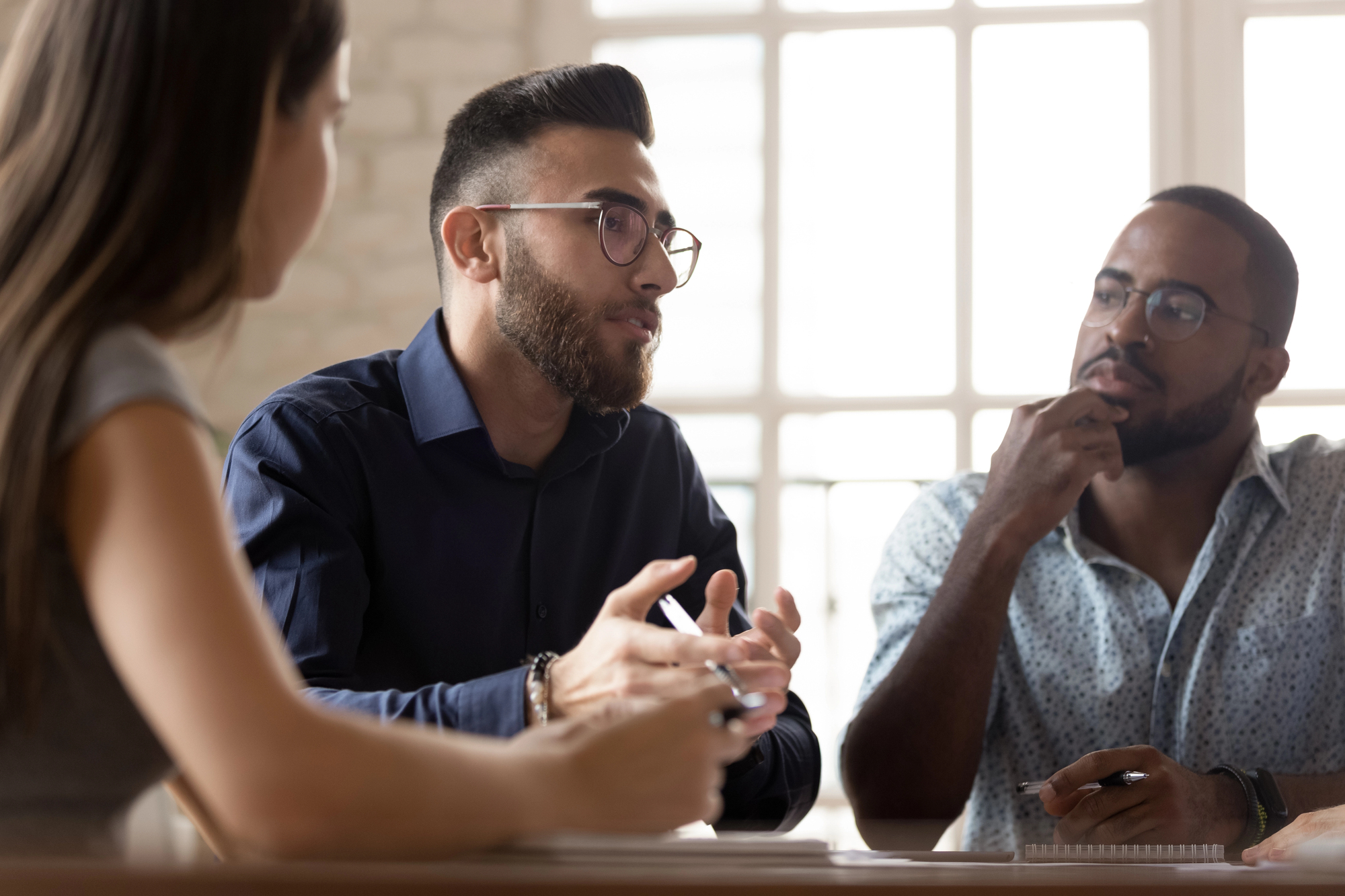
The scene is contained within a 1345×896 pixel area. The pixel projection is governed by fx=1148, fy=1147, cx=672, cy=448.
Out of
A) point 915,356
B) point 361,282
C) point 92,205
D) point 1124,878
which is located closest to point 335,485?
point 92,205

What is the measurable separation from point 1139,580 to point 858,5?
5.75 ft

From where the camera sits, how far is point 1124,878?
0.52 meters

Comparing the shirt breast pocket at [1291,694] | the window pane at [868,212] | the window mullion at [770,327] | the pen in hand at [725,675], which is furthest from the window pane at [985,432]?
the pen in hand at [725,675]

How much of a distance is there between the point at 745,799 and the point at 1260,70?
7.49 ft

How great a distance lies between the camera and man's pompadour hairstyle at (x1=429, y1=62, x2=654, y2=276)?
5.54 ft

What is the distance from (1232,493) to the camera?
1.66 m

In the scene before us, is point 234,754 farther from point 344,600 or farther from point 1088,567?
Result: point 1088,567

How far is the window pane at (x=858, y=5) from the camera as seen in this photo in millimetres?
2785

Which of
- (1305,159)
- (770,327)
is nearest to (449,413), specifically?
(770,327)

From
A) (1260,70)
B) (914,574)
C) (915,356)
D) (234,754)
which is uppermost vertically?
(1260,70)

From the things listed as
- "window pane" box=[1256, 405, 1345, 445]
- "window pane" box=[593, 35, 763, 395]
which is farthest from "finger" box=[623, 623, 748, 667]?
"window pane" box=[1256, 405, 1345, 445]

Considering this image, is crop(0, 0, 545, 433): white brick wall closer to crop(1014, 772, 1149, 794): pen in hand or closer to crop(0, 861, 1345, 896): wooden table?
crop(1014, 772, 1149, 794): pen in hand

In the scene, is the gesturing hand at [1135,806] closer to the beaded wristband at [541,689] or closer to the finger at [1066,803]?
the finger at [1066,803]

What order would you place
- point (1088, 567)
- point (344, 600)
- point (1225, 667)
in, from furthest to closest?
point (1088, 567), point (1225, 667), point (344, 600)
